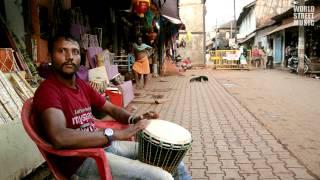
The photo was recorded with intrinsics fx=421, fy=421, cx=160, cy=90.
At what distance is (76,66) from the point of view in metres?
2.82

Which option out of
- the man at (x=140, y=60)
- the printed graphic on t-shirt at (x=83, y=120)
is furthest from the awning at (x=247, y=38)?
the printed graphic on t-shirt at (x=83, y=120)

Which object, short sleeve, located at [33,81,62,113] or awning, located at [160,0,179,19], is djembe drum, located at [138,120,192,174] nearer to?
short sleeve, located at [33,81,62,113]

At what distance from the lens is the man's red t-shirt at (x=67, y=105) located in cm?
252

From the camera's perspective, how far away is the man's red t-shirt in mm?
2525

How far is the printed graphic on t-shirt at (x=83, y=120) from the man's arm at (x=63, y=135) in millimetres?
176

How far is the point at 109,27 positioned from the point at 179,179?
9644 millimetres

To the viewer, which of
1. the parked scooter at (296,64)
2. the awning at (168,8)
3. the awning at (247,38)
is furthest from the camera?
the awning at (247,38)

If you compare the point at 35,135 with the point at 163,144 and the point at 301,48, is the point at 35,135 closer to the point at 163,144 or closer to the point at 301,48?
the point at 163,144

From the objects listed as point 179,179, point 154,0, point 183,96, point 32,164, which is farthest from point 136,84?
point 179,179

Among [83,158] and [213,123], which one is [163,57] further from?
[83,158]

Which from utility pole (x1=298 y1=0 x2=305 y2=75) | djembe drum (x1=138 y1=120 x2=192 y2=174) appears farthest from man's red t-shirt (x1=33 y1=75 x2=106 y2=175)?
utility pole (x1=298 y1=0 x2=305 y2=75)

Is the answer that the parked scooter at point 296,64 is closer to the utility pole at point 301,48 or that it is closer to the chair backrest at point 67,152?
the utility pole at point 301,48

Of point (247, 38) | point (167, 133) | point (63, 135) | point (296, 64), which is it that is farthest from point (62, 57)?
point (247, 38)

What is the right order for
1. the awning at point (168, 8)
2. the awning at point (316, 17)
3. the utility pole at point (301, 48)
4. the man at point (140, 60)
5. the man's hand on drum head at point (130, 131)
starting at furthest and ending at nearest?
the utility pole at point (301, 48) → the awning at point (316, 17) → the man at point (140, 60) → the awning at point (168, 8) → the man's hand on drum head at point (130, 131)
